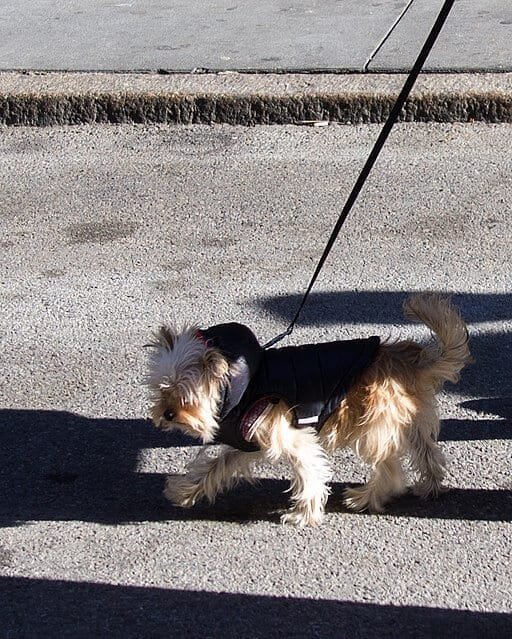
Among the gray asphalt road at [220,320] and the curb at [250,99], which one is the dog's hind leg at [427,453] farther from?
the curb at [250,99]

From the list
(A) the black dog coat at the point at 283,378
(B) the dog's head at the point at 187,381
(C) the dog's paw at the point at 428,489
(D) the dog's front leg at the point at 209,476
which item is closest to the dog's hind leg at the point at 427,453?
(C) the dog's paw at the point at 428,489

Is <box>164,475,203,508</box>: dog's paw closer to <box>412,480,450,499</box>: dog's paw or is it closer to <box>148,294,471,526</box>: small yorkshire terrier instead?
<box>148,294,471,526</box>: small yorkshire terrier

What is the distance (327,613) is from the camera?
11.3ft

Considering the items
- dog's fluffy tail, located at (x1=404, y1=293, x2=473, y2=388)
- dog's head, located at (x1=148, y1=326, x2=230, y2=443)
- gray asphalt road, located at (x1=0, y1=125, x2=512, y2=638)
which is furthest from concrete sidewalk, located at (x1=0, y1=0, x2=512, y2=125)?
dog's head, located at (x1=148, y1=326, x2=230, y2=443)

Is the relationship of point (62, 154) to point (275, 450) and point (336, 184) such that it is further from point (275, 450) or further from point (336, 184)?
point (275, 450)

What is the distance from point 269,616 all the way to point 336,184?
3.69 meters

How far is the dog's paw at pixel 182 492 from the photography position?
3.94 metres

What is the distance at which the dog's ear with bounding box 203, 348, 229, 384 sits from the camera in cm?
346

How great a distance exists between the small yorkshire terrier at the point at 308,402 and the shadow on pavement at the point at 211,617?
1.55ft

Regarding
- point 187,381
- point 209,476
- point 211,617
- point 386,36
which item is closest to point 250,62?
point 386,36

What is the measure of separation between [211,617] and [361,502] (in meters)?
0.79

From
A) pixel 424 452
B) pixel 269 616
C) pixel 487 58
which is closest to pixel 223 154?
pixel 487 58

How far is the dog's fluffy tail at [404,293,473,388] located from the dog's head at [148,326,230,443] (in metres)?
0.73

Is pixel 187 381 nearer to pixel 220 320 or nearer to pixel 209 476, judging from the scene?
pixel 209 476
